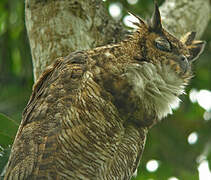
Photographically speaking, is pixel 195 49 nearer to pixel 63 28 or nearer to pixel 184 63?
pixel 184 63

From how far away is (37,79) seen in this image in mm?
3463

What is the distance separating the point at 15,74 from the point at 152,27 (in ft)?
9.22

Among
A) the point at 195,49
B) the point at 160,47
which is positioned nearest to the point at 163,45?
the point at 160,47

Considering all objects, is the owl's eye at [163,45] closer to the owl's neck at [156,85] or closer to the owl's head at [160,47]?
the owl's head at [160,47]

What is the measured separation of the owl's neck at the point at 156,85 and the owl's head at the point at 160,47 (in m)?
0.05

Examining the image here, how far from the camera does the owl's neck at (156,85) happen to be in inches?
120

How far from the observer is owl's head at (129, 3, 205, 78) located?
321cm

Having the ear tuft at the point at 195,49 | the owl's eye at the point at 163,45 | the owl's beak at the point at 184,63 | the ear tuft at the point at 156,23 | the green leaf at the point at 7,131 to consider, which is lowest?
the green leaf at the point at 7,131

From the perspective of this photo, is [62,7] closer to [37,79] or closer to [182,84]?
[37,79]

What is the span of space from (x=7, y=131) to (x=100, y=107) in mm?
776

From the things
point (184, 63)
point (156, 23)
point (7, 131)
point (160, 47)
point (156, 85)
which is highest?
point (156, 23)

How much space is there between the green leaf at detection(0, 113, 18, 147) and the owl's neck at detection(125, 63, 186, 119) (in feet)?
2.91

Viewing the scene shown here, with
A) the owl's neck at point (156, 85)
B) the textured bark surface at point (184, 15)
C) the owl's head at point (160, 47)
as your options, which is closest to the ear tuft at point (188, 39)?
the owl's head at point (160, 47)

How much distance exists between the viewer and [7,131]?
329 centimetres
